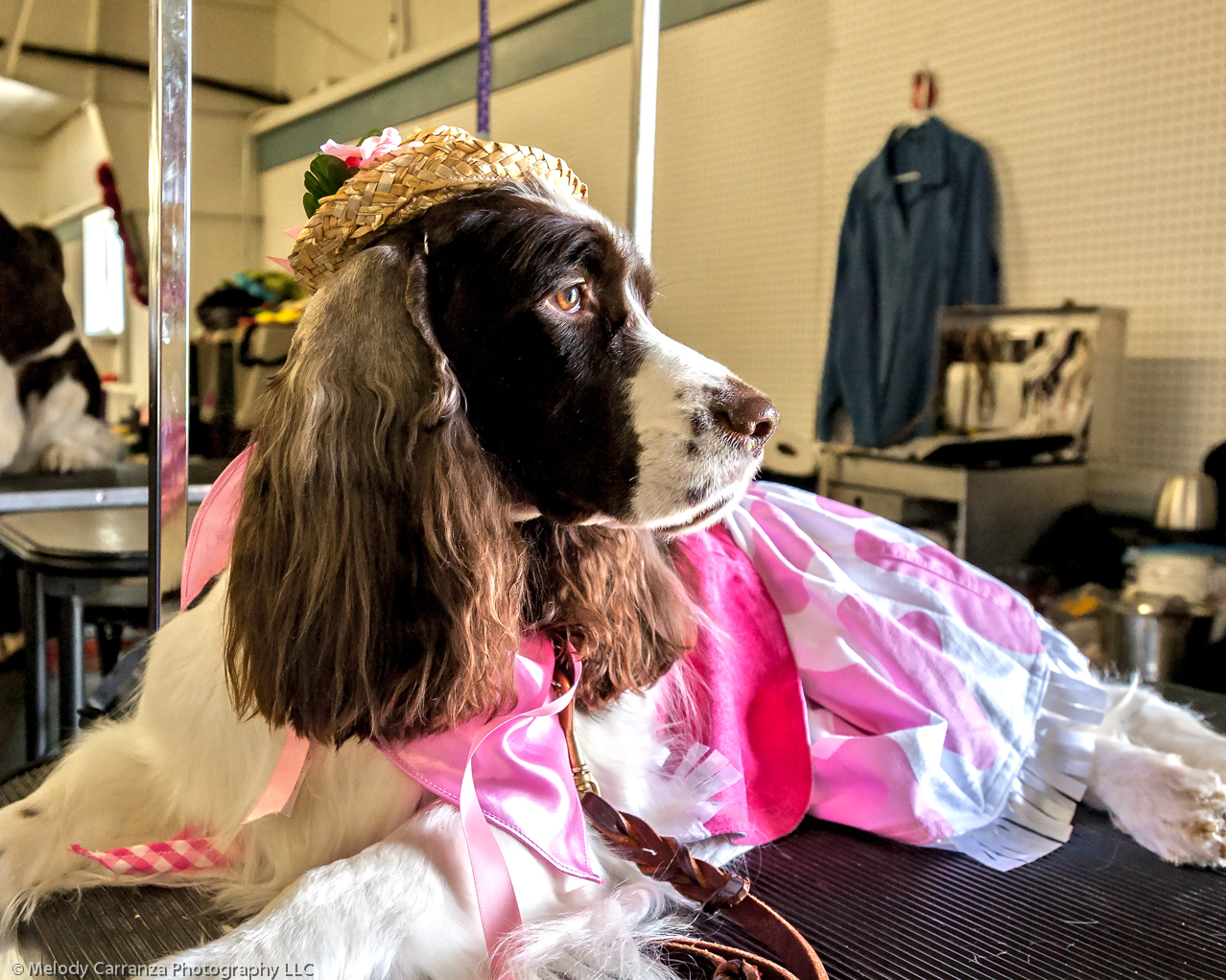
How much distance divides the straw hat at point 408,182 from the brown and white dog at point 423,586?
0.03m

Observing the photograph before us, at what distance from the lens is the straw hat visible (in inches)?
36.7

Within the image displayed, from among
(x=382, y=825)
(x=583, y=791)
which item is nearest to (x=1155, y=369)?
(x=583, y=791)

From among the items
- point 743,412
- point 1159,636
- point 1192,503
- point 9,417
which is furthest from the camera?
point 1192,503

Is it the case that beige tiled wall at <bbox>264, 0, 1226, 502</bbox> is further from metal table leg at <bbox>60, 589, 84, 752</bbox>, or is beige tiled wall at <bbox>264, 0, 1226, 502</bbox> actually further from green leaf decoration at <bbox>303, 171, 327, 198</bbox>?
green leaf decoration at <bbox>303, 171, 327, 198</bbox>

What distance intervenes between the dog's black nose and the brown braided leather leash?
308 millimetres

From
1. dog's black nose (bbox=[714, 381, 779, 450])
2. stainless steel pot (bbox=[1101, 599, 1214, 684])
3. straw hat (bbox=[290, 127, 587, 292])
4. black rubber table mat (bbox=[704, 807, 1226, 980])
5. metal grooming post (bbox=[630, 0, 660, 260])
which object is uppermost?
metal grooming post (bbox=[630, 0, 660, 260])

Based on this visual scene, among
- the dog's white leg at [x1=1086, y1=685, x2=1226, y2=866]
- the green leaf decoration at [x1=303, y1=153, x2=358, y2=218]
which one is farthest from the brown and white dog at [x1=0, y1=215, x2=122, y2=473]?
the dog's white leg at [x1=1086, y1=685, x2=1226, y2=866]

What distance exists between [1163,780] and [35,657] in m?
2.08

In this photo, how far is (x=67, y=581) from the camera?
→ 1794 millimetres

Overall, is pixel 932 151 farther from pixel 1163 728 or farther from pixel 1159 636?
pixel 1163 728

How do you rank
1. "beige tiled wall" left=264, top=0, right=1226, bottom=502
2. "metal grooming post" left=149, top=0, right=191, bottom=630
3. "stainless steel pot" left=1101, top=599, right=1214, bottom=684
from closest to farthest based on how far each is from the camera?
1. "metal grooming post" left=149, top=0, right=191, bottom=630
2. "stainless steel pot" left=1101, top=599, right=1214, bottom=684
3. "beige tiled wall" left=264, top=0, right=1226, bottom=502

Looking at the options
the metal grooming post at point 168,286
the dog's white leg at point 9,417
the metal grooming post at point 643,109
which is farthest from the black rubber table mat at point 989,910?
the dog's white leg at point 9,417

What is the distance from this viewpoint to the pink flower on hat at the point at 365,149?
0.96m

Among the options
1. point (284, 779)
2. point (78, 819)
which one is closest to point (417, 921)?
point (284, 779)
